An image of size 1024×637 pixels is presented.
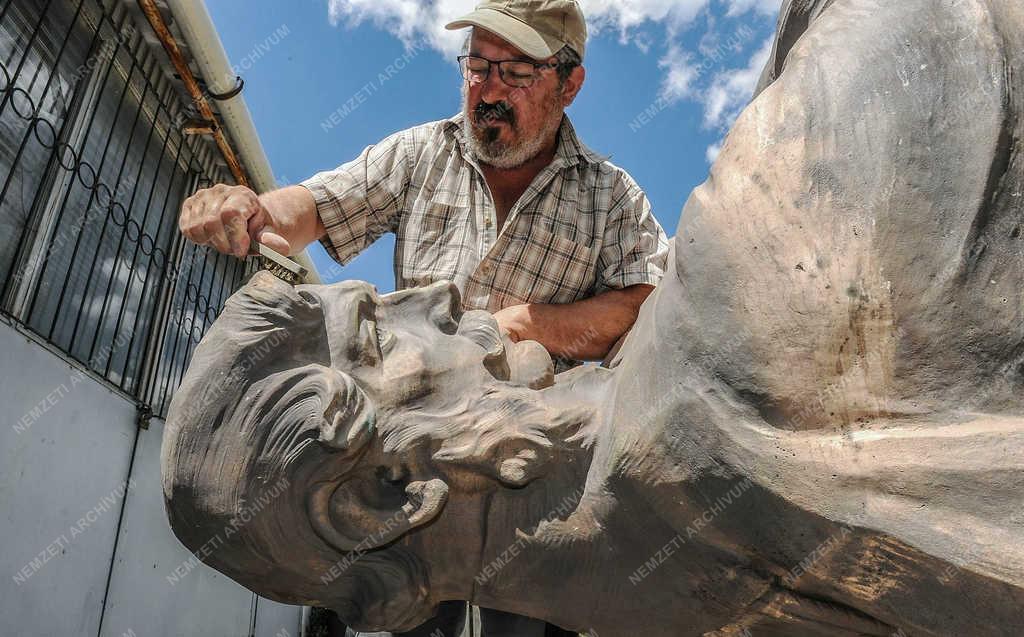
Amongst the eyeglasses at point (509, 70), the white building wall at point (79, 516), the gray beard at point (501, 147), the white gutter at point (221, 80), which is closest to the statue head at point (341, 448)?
the gray beard at point (501, 147)

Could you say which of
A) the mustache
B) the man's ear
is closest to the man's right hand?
the mustache

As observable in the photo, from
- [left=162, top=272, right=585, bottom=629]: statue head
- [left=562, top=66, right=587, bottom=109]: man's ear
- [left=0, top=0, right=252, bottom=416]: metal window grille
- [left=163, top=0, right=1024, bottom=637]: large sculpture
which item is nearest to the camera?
[left=163, top=0, right=1024, bottom=637]: large sculpture

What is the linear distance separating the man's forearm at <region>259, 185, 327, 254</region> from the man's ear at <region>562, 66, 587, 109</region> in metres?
0.60

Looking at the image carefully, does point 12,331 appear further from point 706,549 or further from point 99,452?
point 706,549

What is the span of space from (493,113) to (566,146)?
172mm

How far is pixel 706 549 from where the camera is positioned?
776 millimetres

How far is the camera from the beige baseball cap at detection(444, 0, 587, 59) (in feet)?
5.22

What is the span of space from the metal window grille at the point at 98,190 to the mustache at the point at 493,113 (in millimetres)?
1557

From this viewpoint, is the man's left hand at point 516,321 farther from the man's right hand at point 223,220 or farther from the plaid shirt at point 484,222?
the man's right hand at point 223,220

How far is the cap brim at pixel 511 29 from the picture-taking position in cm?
158

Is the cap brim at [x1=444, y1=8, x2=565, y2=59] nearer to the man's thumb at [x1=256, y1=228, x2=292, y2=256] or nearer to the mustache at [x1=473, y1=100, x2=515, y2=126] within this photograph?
the mustache at [x1=473, y1=100, x2=515, y2=126]

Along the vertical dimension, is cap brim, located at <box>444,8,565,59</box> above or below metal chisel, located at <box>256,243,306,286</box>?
above

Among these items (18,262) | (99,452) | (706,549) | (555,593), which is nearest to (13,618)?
(99,452)

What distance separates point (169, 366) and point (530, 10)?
8.67ft
